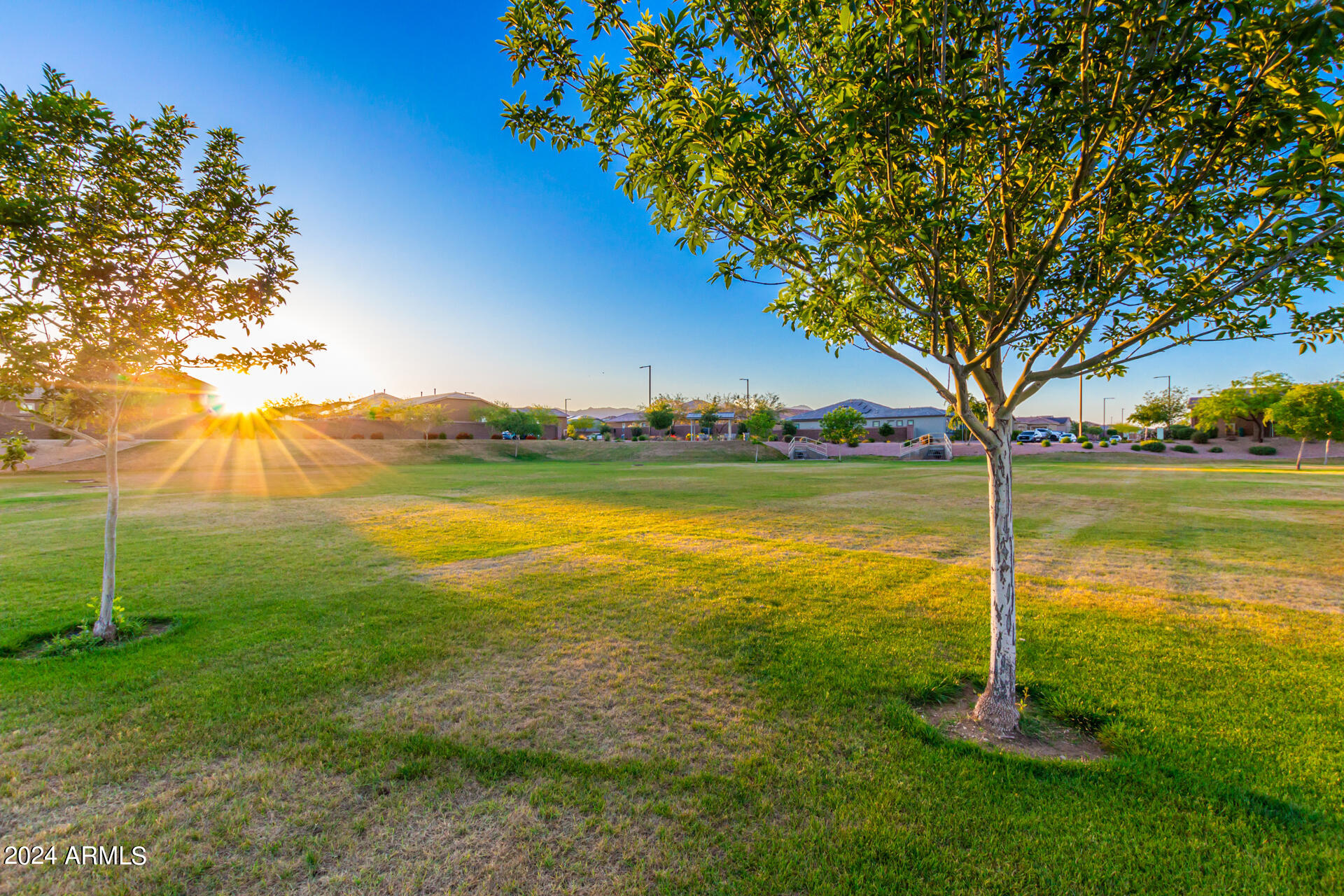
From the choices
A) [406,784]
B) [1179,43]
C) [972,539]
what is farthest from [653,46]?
[972,539]

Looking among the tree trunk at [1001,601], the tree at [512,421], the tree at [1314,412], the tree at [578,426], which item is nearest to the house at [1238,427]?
the tree at [1314,412]

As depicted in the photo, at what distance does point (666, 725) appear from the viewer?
4.54m

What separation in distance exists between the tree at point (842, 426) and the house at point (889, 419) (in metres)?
19.7

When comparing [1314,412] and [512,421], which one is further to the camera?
[512,421]

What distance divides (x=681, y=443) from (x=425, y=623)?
5609 centimetres

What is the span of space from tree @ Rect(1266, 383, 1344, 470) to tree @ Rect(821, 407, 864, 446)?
32740mm

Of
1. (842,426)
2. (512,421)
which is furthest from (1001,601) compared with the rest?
(512,421)

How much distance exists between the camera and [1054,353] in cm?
580

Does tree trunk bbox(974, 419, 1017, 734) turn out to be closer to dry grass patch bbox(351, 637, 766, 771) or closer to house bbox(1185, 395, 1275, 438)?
dry grass patch bbox(351, 637, 766, 771)

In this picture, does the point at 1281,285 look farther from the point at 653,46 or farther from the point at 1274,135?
the point at 653,46

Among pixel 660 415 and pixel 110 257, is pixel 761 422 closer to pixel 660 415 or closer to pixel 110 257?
pixel 660 415

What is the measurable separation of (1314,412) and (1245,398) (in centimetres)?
1323

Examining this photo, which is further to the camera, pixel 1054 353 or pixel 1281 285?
pixel 1054 353

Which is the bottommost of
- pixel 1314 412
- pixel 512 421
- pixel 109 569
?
pixel 109 569
